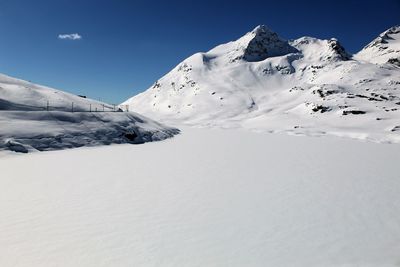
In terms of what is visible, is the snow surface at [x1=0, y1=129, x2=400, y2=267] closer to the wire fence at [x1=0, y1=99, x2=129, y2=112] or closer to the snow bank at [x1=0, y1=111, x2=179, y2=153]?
the snow bank at [x1=0, y1=111, x2=179, y2=153]

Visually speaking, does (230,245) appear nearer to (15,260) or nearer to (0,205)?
(15,260)

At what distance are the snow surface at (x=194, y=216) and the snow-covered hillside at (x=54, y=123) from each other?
6674 mm

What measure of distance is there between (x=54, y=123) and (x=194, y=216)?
2511 centimetres

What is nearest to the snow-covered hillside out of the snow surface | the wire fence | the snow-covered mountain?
the wire fence

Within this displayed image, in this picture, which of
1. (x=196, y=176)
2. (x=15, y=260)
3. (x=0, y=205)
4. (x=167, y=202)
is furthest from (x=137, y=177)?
(x=15, y=260)

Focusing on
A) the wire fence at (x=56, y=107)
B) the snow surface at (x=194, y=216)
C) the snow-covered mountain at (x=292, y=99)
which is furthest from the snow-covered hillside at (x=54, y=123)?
the snow-covered mountain at (x=292, y=99)

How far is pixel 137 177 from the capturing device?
62.2 ft

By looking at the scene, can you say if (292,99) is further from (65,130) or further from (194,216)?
(194,216)

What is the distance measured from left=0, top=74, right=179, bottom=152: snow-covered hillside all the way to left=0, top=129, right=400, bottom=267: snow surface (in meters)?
6.67

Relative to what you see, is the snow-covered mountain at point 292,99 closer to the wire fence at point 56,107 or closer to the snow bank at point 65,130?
the snow bank at point 65,130

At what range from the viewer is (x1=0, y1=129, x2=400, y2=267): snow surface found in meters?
9.05

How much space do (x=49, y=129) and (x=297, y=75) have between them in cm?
17443

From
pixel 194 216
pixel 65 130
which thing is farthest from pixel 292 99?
pixel 194 216

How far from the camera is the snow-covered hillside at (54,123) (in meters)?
28.7
